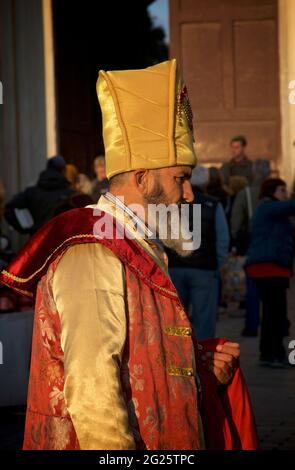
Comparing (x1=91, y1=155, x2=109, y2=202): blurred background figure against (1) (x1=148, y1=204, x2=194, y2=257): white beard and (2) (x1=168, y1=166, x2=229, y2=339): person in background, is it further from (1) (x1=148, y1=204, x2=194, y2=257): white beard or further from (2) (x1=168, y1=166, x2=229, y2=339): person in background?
(1) (x1=148, y1=204, x2=194, y2=257): white beard

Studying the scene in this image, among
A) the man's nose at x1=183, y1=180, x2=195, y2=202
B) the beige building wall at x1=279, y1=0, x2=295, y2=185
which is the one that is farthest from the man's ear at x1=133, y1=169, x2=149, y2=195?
the beige building wall at x1=279, y1=0, x2=295, y2=185

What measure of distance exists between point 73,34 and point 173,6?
2.97 meters

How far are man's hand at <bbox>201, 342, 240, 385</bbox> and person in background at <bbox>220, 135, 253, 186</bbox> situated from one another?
12.5 m

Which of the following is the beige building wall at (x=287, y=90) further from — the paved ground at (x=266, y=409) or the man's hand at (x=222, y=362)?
the man's hand at (x=222, y=362)

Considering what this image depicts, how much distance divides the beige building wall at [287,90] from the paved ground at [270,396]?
4880mm

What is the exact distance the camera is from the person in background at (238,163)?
15977 mm

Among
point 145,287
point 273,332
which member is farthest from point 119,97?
point 273,332

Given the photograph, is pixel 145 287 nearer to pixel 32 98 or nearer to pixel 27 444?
pixel 27 444

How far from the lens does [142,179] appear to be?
3342mm

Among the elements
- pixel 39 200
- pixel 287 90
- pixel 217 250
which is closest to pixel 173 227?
pixel 217 250

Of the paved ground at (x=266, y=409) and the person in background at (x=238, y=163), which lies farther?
the person in background at (x=238, y=163)

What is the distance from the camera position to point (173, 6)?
56.7 ft

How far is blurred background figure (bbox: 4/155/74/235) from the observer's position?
40.7ft

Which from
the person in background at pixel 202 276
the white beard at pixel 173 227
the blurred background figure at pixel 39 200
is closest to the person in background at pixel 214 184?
the blurred background figure at pixel 39 200
